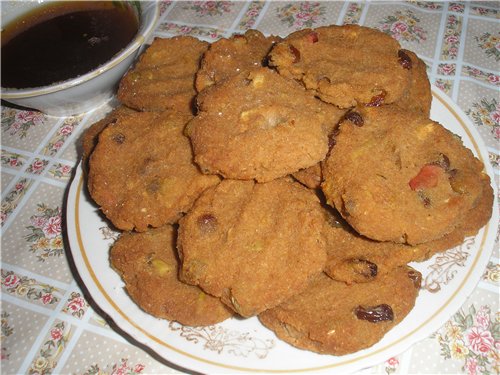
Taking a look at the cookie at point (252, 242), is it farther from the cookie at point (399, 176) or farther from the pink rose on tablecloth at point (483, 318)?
the pink rose on tablecloth at point (483, 318)

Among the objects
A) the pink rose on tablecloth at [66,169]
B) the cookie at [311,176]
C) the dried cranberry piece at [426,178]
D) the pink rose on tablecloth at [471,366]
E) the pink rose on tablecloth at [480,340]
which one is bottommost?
the pink rose on tablecloth at [66,169]

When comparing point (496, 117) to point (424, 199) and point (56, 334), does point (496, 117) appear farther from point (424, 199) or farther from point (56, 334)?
point (56, 334)

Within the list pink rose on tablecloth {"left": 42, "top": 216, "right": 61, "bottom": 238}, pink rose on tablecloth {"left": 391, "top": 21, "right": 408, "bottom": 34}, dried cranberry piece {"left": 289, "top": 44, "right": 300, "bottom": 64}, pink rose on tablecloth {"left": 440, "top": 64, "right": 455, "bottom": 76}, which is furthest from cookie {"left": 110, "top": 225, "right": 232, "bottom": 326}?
pink rose on tablecloth {"left": 391, "top": 21, "right": 408, "bottom": 34}

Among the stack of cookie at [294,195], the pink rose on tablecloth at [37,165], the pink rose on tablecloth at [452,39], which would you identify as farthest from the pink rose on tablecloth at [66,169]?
the pink rose on tablecloth at [452,39]

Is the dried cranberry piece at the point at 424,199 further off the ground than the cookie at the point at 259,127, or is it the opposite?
the cookie at the point at 259,127

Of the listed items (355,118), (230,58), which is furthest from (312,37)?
(355,118)

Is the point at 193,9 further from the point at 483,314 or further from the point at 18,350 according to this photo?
the point at 483,314

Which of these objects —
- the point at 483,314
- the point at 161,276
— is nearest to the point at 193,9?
the point at 161,276

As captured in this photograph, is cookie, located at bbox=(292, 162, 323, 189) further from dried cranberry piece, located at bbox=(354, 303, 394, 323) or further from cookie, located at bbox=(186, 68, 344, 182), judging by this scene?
dried cranberry piece, located at bbox=(354, 303, 394, 323)
